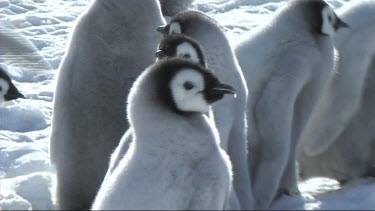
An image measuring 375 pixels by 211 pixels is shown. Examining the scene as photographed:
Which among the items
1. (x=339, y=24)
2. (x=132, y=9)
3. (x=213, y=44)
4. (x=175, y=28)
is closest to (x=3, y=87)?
(x=132, y=9)

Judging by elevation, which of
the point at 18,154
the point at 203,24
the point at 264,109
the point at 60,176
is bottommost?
the point at 18,154

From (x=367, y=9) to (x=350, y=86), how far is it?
45cm

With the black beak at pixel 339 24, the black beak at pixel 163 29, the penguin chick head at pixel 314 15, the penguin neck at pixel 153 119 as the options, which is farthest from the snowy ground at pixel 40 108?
the penguin neck at pixel 153 119

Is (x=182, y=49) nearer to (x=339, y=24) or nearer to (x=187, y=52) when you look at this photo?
(x=187, y=52)

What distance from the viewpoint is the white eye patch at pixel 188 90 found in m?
2.87

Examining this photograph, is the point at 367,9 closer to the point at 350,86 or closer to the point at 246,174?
the point at 350,86

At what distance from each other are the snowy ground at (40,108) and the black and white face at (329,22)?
44cm

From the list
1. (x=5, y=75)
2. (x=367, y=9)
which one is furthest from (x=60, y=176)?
(x=367, y=9)

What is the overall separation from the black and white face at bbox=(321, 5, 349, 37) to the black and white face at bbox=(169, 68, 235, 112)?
1.39 m

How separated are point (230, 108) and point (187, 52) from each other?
40 cm

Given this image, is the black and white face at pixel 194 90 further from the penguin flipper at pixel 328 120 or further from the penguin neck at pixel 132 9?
the penguin flipper at pixel 328 120

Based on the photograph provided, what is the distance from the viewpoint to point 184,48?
3408 mm

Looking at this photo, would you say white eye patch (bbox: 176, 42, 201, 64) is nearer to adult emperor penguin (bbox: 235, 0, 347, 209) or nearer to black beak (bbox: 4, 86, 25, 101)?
adult emperor penguin (bbox: 235, 0, 347, 209)

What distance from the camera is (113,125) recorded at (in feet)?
Result: 13.4
